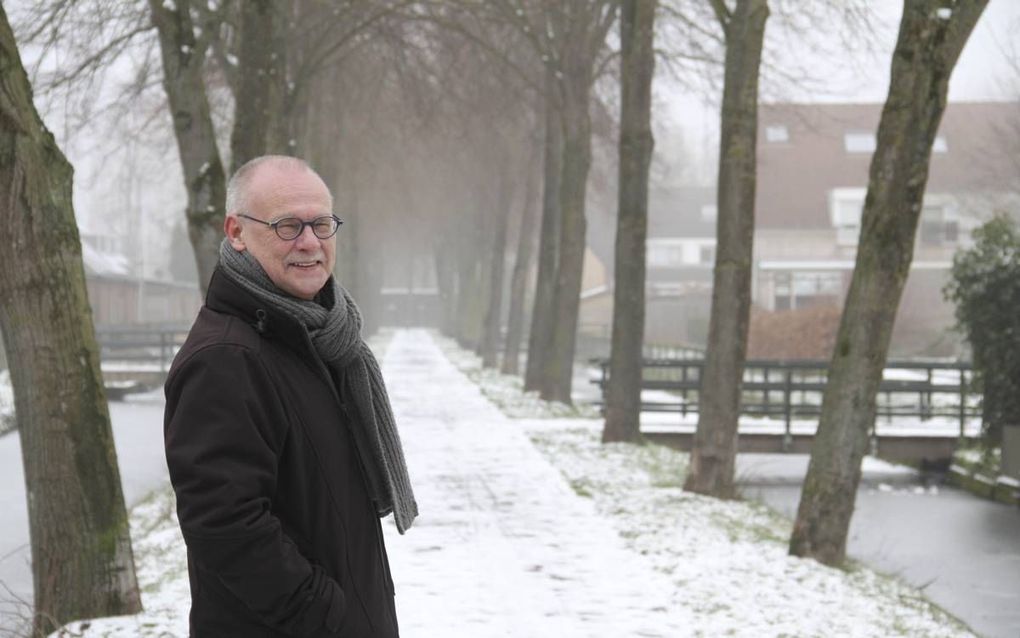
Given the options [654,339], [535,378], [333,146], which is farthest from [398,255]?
Result: [535,378]

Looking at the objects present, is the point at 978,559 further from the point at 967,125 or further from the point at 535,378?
the point at 967,125

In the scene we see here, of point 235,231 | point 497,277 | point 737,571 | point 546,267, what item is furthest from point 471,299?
point 235,231

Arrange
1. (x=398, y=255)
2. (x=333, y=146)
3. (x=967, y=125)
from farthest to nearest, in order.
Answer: (x=398, y=255)
(x=967, y=125)
(x=333, y=146)

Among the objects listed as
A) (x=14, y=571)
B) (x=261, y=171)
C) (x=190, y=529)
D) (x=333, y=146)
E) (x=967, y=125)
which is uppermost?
(x=967, y=125)

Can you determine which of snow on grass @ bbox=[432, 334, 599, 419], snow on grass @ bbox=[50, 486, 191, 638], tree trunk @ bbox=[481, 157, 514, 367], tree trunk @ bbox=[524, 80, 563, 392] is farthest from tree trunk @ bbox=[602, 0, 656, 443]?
tree trunk @ bbox=[481, 157, 514, 367]

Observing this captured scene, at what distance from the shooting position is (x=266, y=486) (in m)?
3.19

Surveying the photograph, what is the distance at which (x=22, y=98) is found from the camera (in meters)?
6.93

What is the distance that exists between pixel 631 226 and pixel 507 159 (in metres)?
17.2

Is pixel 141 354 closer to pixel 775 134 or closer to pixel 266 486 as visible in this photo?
pixel 775 134

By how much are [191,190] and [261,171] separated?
10.2m

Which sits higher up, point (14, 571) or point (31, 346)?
point (31, 346)

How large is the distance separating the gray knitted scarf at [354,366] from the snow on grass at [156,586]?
12.2 ft

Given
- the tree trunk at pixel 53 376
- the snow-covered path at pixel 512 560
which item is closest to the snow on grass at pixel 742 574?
the snow-covered path at pixel 512 560

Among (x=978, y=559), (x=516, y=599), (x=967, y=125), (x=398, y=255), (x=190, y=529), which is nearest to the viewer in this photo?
(x=190, y=529)
